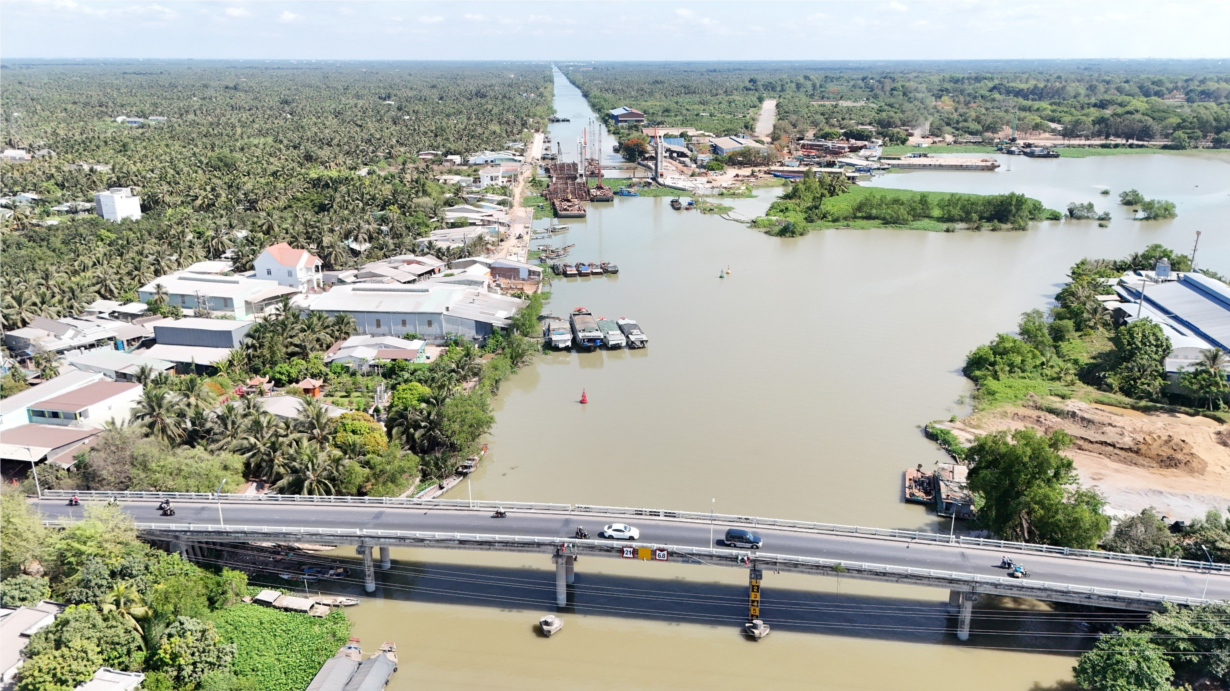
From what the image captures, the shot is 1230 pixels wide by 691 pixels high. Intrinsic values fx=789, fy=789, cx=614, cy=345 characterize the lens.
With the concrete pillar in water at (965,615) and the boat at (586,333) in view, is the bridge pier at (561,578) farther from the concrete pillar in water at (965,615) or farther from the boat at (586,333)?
the boat at (586,333)

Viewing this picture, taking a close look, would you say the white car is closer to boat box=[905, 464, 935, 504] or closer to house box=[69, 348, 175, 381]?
boat box=[905, 464, 935, 504]

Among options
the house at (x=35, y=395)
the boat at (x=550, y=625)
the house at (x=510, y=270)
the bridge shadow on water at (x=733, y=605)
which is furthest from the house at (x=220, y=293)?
the boat at (x=550, y=625)

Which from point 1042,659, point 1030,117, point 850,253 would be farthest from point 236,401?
point 1030,117

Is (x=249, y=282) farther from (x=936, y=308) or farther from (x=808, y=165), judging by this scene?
(x=808, y=165)

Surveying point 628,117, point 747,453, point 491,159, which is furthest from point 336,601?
point 628,117

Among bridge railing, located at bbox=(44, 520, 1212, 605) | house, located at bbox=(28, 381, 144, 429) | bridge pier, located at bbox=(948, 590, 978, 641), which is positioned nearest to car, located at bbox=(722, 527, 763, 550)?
bridge railing, located at bbox=(44, 520, 1212, 605)

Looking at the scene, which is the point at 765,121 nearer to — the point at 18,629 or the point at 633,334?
the point at 633,334
